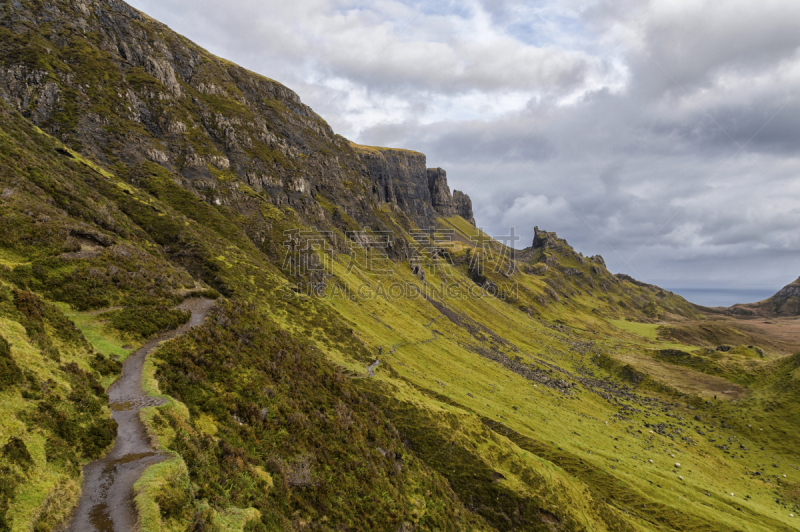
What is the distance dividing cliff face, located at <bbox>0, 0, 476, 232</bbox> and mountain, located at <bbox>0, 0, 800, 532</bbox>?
0.79 metres

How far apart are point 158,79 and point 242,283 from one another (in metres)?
108

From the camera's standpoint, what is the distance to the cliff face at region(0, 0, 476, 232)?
277 ft

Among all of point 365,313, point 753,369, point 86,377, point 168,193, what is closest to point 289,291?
point 365,313

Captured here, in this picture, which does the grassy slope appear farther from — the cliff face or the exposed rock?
the exposed rock

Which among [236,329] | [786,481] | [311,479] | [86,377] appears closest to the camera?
[86,377]

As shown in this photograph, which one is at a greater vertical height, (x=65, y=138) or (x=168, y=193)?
(x=65, y=138)

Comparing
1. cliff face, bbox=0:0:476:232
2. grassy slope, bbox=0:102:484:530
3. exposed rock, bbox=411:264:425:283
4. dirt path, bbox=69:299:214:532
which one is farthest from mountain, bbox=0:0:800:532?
exposed rock, bbox=411:264:425:283

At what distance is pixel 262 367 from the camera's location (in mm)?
30688

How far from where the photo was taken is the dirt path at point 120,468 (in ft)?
38.2

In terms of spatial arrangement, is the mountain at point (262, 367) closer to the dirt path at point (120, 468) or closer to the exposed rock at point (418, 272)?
the dirt path at point (120, 468)

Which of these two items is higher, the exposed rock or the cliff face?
the cliff face

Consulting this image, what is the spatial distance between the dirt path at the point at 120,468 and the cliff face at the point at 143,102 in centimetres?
9212

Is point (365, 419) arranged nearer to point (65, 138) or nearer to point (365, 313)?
point (365, 313)

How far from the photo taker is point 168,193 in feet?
278
